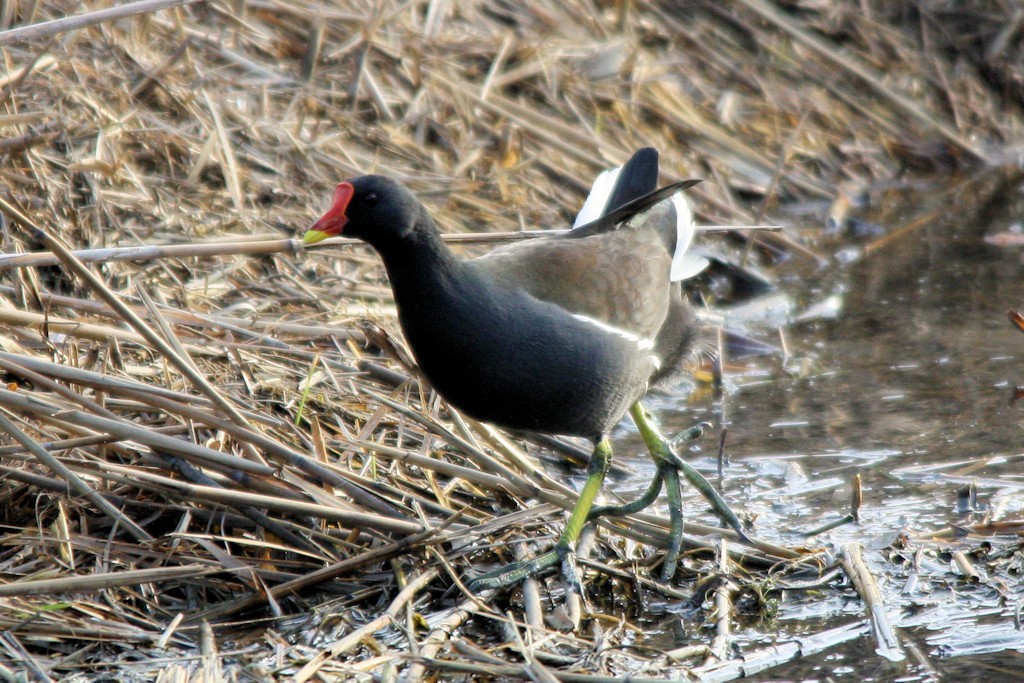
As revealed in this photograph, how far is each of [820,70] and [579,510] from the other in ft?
14.8

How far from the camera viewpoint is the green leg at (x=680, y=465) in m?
3.03

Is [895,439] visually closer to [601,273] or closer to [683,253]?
[683,253]

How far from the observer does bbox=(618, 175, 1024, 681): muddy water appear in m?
2.68

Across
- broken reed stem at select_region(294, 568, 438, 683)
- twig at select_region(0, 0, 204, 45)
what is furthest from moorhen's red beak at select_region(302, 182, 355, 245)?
broken reed stem at select_region(294, 568, 438, 683)

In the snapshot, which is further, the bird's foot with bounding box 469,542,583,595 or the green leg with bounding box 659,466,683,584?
the green leg with bounding box 659,466,683,584

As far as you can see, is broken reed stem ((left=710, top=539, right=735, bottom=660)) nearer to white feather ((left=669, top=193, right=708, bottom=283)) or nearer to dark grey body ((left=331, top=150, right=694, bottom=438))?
dark grey body ((left=331, top=150, right=694, bottom=438))

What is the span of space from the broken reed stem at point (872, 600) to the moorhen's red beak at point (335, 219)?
1357 millimetres

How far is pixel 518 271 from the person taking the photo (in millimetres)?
2883

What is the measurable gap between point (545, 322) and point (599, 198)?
1.02 metres

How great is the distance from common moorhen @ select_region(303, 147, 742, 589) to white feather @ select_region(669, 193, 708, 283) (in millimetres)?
109

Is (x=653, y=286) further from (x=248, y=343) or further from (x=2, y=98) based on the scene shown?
(x=2, y=98)

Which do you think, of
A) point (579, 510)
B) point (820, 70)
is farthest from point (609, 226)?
point (820, 70)

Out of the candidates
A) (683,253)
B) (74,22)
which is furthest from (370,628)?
(683,253)

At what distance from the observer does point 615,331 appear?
2953mm
